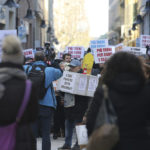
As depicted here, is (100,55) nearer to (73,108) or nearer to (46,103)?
(73,108)

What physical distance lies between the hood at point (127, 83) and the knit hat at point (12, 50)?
2.99 ft

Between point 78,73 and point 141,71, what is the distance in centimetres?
483

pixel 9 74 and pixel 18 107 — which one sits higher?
pixel 9 74

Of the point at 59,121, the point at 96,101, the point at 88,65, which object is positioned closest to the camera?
the point at 96,101

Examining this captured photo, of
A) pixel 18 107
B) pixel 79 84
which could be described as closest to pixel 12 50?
pixel 18 107

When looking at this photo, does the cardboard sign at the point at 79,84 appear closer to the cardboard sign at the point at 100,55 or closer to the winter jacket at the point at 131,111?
the cardboard sign at the point at 100,55

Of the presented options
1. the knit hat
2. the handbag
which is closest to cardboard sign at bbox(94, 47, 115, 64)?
the knit hat

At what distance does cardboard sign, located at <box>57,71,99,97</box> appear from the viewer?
8.70 m

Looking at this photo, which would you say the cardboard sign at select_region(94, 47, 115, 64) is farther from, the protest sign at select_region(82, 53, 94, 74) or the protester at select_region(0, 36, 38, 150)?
the protester at select_region(0, 36, 38, 150)

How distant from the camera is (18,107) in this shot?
14.1 ft

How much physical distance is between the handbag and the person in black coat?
7 centimetres

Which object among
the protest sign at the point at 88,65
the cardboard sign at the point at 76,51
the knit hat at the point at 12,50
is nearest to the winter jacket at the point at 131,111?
the knit hat at the point at 12,50

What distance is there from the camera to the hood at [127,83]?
3857 millimetres

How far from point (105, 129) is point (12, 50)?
115 cm
